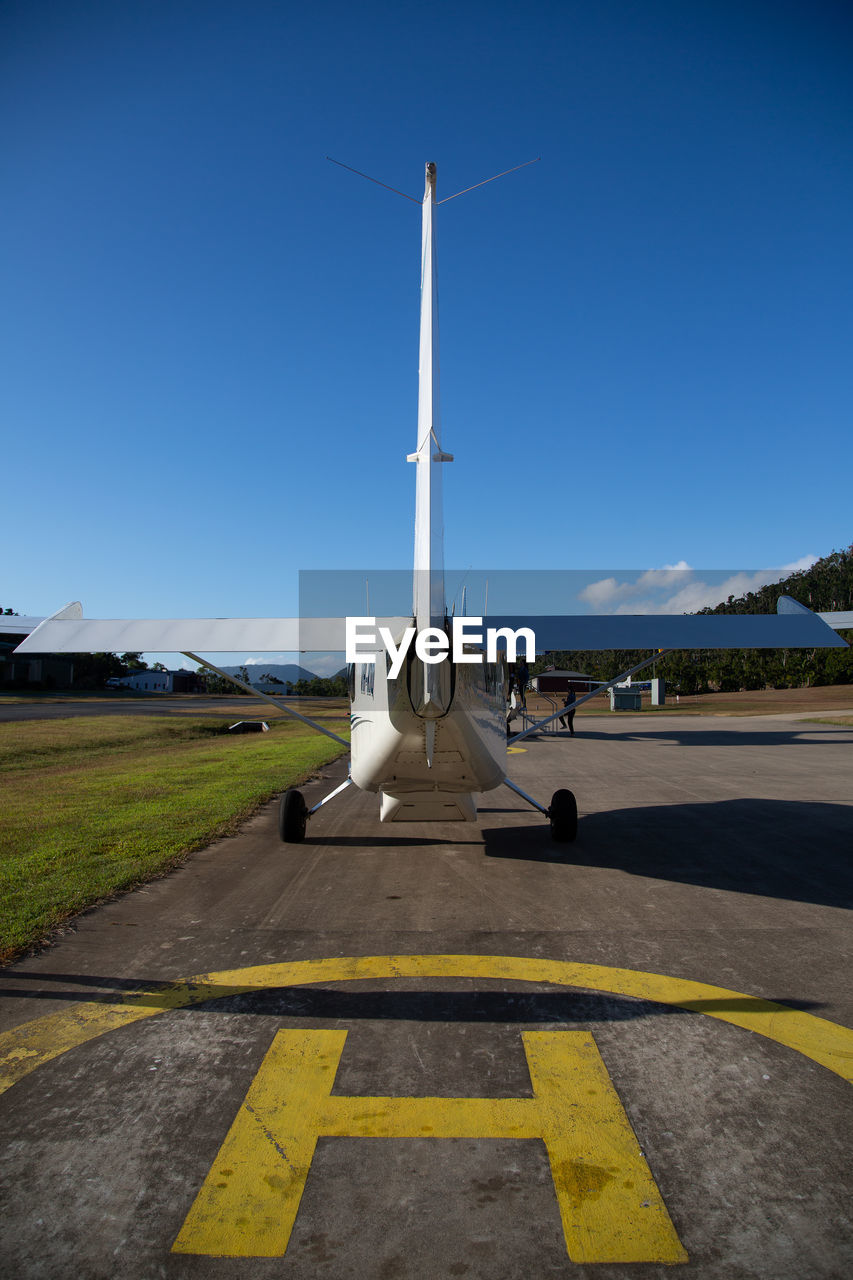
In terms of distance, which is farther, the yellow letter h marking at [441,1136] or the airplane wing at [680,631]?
the airplane wing at [680,631]

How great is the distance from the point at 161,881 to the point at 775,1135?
5.70 meters

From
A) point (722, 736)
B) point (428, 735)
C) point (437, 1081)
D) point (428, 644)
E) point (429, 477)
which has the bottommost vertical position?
point (722, 736)

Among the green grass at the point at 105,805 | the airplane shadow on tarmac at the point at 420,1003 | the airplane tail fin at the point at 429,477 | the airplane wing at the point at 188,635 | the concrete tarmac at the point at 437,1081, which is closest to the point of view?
the concrete tarmac at the point at 437,1081

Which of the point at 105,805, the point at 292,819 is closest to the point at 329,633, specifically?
the point at 292,819

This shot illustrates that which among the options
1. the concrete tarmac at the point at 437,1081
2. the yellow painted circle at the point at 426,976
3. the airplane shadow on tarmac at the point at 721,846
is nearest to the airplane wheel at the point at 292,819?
the concrete tarmac at the point at 437,1081

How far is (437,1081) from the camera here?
3.39m

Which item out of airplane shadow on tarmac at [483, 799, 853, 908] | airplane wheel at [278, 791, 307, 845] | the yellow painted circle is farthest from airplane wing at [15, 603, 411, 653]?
airplane shadow on tarmac at [483, 799, 853, 908]

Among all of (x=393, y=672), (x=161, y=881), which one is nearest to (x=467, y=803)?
(x=393, y=672)

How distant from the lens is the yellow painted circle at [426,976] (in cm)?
372

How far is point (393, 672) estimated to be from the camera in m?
5.53

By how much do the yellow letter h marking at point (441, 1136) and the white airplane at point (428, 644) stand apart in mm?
2567

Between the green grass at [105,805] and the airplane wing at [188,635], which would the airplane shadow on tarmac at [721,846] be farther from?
the green grass at [105,805]

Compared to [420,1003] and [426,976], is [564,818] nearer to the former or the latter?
[426,976]

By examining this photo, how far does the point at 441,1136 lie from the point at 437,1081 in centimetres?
43
